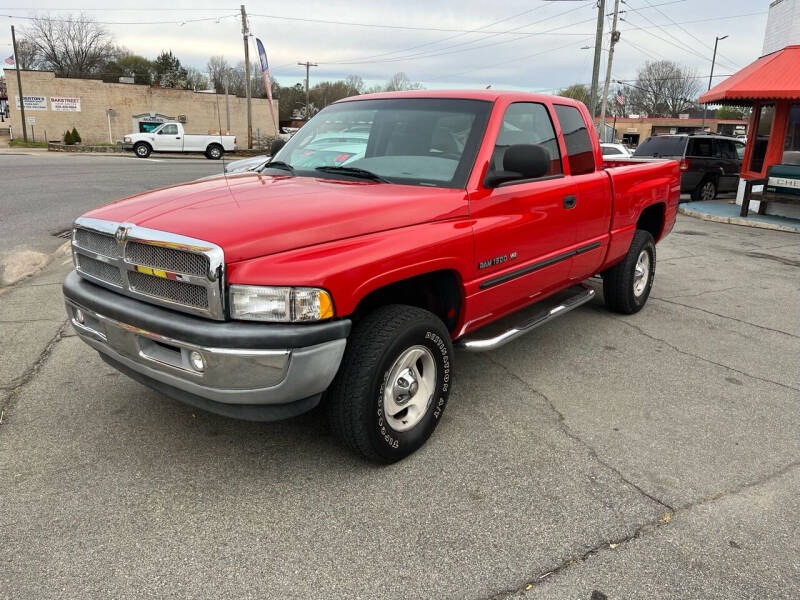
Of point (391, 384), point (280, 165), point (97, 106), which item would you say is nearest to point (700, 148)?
point (280, 165)

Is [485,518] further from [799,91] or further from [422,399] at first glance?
[799,91]

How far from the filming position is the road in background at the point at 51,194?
8969 millimetres

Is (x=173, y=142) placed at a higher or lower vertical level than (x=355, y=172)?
lower

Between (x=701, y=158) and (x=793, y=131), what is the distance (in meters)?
2.18

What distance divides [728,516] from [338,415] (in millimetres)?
1878

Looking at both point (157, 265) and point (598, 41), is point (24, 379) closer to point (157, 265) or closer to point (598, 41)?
point (157, 265)

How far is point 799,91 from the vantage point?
12141 millimetres

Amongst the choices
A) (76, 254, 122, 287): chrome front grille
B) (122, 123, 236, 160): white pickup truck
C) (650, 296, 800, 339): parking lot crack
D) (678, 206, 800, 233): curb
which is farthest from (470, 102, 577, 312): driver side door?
(122, 123, 236, 160): white pickup truck

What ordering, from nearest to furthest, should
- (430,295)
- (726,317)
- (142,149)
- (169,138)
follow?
(430,295), (726,317), (142,149), (169,138)

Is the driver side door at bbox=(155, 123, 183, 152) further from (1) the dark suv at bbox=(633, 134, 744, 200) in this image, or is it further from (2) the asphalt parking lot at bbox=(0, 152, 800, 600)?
(2) the asphalt parking lot at bbox=(0, 152, 800, 600)

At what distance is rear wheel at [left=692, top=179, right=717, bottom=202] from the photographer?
1609 centimetres

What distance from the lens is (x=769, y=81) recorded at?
12906mm

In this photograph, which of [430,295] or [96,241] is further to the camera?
[430,295]

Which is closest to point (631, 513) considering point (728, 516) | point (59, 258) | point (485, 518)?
point (728, 516)
